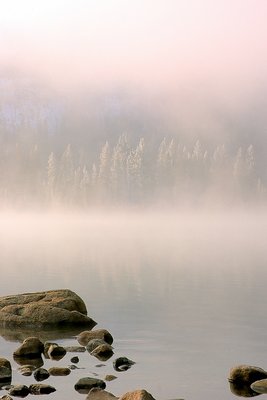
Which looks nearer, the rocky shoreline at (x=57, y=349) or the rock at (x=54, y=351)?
the rocky shoreline at (x=57, y=349)

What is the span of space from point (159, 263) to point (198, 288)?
62.8ft

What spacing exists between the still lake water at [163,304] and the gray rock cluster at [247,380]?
432mm

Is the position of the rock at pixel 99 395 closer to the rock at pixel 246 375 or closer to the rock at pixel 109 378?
the rock at pixel 109 378

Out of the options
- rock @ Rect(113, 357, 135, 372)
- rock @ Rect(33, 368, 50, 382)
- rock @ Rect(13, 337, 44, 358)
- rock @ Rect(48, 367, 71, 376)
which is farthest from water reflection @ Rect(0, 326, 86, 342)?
rock @ Rect(33, 368, 50, 382)

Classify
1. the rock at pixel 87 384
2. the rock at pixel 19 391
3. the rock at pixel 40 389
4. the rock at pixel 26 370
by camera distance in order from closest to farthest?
the rock at pixel 19 391, the rock at pixel 40 389, the rock at pixel 87 384, the rock at pixel 26 370

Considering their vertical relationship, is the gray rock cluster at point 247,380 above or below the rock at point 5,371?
above

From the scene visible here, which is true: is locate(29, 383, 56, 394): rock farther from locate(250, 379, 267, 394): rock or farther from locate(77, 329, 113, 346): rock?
locate(77, 329, 113, 346): rock

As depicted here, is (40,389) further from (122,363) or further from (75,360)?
(122,363)

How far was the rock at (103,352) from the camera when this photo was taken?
85.1ft

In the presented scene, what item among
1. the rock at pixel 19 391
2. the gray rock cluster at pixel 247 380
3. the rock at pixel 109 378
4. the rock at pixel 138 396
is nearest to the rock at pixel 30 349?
the rock at pixel 109 378

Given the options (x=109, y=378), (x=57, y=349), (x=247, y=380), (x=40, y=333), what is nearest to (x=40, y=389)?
(x=109, y=378)

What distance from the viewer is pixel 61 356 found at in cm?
2608

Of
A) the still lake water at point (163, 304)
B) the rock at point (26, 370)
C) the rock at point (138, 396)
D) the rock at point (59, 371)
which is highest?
the rock at point (138, 396)

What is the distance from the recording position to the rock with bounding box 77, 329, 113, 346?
2862 cm
